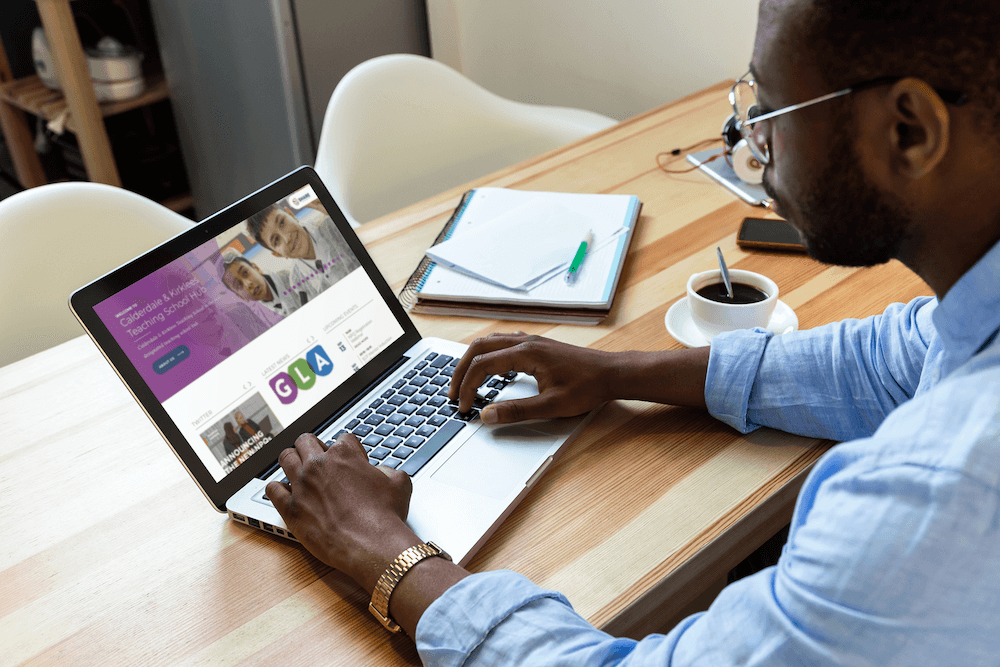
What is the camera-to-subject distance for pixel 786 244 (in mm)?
1175

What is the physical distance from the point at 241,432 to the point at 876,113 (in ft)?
2.05

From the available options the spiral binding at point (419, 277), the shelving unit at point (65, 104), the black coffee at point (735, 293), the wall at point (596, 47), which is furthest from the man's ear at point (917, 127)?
the shelving unit at point (65, 104)

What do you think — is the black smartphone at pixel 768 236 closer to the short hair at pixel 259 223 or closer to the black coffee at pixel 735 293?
the black coffee at pixel 735 293

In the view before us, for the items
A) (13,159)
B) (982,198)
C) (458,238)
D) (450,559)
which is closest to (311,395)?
(450,559)

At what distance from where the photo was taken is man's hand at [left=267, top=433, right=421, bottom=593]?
0.69 m

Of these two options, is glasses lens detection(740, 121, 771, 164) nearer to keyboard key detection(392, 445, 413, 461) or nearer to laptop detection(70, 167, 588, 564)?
laptop detection(70, 167, 588, 564)

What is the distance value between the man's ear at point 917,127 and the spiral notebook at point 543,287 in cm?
52

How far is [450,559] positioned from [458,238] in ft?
2.04

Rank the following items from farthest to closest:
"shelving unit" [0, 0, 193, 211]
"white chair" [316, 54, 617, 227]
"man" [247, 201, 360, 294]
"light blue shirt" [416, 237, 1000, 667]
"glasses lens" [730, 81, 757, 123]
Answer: "shelving unit" [0, 0, 193, 211] → "white chair" [316, 54, 617, 227] → "glasses lens" [730, 81, 757, 123] → "man" [247, 201, 360, 294] → "light blue shirt" [416, 237, 1000, 667]

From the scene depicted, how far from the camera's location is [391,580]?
0.66 metres

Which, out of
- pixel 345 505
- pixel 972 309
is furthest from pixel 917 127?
pixel 345 505

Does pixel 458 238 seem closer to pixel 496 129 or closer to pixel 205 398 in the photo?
pixel 205 398

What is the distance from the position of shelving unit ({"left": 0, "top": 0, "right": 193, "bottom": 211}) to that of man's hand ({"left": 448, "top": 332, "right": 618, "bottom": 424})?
2.15 m

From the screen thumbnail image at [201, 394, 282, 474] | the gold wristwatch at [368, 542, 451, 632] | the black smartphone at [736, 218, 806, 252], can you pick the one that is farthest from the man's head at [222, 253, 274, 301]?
the black smartphone at [736, 218, 806, 252]
